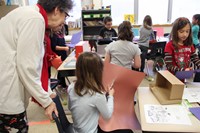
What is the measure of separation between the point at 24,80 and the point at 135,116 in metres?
1.07

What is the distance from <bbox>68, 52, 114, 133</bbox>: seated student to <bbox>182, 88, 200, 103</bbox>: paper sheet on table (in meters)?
0.59

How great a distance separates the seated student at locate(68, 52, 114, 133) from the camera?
1288 millimetres

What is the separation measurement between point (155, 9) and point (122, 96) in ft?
17.6

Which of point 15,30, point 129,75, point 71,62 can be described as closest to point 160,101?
point 129,75

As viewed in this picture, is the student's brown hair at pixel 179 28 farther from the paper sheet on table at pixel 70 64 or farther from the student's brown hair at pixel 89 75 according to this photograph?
the paper sheet on table at pixel 70 64

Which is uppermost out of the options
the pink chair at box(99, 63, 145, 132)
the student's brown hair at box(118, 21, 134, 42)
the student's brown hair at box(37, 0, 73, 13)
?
the student's brown hair at box(37, 0, 73, 13)

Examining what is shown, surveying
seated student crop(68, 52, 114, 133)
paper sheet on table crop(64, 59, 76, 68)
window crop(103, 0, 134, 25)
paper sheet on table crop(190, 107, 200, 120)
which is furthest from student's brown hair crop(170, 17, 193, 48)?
window crop(103, 0, 134, 25)

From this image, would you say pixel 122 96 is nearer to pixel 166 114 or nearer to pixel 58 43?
pixel 166 114

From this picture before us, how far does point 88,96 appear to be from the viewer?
129cm

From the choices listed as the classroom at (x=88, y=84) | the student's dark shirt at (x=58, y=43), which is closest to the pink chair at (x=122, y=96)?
the classroom at (x=88, y=84)

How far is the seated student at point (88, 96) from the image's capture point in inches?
50.7

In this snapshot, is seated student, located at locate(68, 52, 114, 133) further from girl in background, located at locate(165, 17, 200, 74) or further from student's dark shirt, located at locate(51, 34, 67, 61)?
student's dark shirt, located at locate(51, 34, 67, 61)

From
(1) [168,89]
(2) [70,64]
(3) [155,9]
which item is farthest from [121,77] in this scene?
(3) [155,9]

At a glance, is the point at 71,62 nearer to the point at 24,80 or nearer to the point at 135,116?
the point at 135,116
